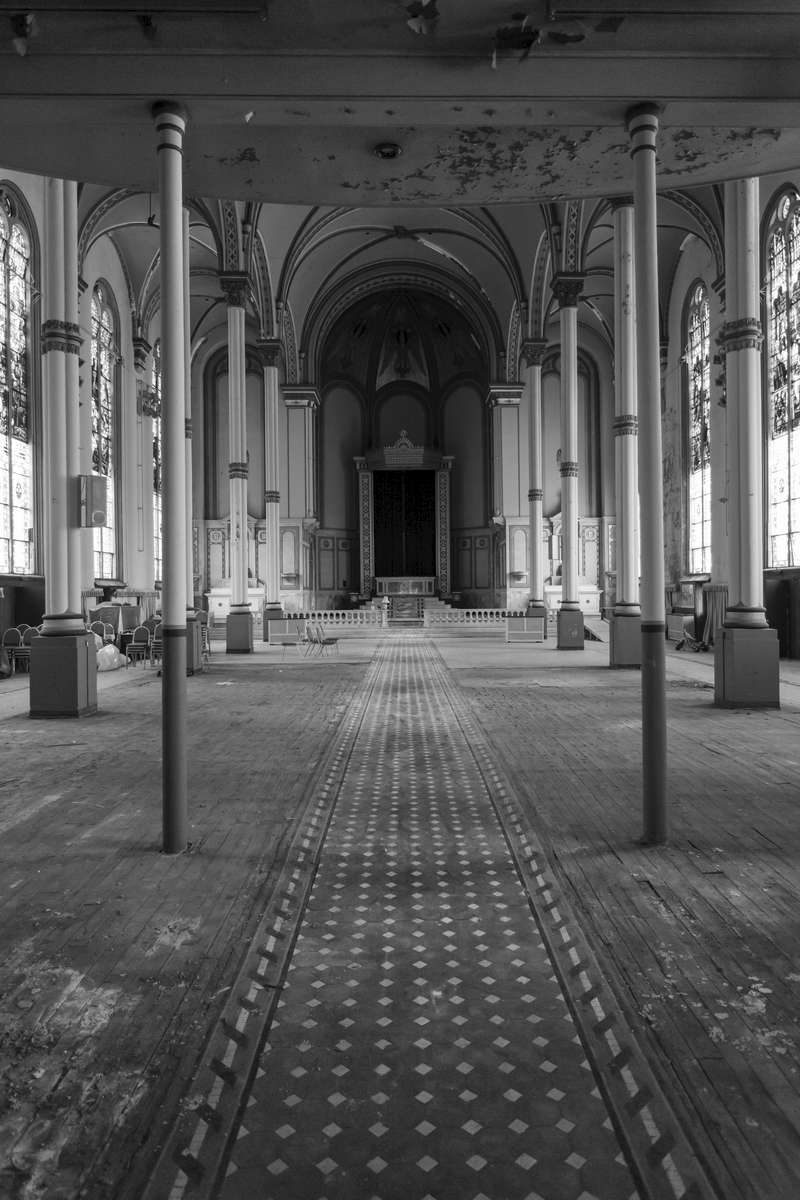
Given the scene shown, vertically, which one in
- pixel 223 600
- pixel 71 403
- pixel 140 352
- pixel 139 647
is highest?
pixel 140 352

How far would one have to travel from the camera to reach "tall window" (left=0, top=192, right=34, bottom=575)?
51.2ft

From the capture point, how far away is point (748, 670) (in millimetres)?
8938

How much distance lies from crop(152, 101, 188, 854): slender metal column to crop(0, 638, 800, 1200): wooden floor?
1.02ft

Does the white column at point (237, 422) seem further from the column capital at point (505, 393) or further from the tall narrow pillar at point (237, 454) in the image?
the column capital at point (505, 393)

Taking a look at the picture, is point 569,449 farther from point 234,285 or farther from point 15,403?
point 15,403

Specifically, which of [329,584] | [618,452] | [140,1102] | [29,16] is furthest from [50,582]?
[329,584]

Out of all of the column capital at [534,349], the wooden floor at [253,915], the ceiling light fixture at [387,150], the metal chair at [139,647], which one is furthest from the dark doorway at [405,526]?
the ceiling light fixture at [387,150]

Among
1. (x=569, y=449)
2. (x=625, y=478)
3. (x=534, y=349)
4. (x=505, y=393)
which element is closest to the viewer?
(x=625, y=478)

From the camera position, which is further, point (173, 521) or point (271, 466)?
point (271, 466)

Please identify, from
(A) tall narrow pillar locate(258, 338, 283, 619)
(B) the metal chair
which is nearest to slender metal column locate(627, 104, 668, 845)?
(B) the metal chair

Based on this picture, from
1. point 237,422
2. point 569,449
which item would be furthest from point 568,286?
point 237,422

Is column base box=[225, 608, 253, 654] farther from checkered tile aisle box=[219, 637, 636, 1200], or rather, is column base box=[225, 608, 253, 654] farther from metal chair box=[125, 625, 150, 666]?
checkered tile aisle box=[219, 637, 636, 1200]

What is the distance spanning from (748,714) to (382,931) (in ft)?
20.7

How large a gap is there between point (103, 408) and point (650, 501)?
66.1 feet
